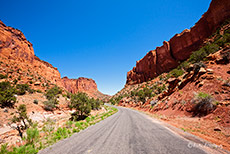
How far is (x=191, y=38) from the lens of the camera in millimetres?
48062

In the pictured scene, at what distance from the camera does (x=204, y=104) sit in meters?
8.31

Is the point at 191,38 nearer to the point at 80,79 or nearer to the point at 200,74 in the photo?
the point at 200,74

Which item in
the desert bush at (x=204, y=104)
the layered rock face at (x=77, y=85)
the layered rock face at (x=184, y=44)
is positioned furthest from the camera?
the layered rock face at (x=77, y=85)

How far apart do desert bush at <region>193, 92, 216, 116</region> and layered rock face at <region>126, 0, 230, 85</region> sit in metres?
47.3

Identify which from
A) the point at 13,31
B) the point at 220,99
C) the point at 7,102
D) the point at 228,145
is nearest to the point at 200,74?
the point at 220,99

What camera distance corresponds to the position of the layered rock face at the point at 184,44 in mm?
36019

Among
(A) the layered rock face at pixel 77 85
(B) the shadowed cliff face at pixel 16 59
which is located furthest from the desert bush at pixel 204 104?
(A) the layered rock face at pixel 77 85

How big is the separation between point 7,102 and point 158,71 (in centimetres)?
6836

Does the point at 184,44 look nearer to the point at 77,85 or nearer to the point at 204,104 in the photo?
the point at 204,104

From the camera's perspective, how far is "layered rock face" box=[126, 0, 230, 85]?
36019 millimetres

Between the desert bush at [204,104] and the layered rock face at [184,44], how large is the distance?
155 feet

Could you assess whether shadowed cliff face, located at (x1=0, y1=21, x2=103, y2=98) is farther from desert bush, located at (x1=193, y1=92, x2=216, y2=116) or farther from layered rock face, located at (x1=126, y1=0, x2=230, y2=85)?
layered rock face, located at (x1=126, y1=0, x2=230, y2=85)

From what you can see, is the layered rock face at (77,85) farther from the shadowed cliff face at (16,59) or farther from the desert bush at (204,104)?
the desert bush at (204,104)

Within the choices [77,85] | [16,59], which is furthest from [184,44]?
[77,85]
